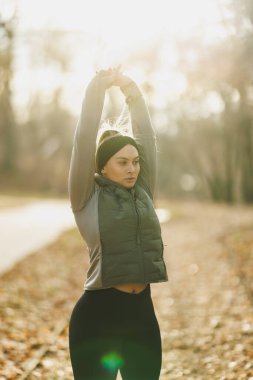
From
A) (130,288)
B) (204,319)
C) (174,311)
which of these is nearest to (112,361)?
(130,288)

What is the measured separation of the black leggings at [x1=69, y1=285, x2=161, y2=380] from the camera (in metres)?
3.00

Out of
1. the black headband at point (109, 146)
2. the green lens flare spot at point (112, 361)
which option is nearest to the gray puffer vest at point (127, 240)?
the black headband at point (109, 146)

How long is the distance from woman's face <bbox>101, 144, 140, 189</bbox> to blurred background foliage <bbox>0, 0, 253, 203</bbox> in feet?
31.8

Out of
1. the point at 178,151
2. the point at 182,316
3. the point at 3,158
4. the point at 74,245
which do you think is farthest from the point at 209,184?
the point at 182,316

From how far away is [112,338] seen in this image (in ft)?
9.88

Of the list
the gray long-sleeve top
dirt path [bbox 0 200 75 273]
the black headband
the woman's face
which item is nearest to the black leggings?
the gray long-sleeve top

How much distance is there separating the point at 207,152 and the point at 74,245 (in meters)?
20.5

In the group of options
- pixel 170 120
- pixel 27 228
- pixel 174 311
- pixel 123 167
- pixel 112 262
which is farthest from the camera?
pixel 170 120

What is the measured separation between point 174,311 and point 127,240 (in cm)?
525

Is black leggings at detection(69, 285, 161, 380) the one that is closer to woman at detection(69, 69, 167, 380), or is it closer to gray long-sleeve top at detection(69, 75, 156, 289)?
woman at detection(69, 69, 167, 380)

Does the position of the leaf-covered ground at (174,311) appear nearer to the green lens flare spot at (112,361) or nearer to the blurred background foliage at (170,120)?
the green lens flare spot at (112,361)

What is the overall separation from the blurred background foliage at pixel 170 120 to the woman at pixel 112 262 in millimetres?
9712

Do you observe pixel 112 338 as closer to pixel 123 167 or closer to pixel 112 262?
pixel 112 262

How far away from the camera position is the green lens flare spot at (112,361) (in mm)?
2993
